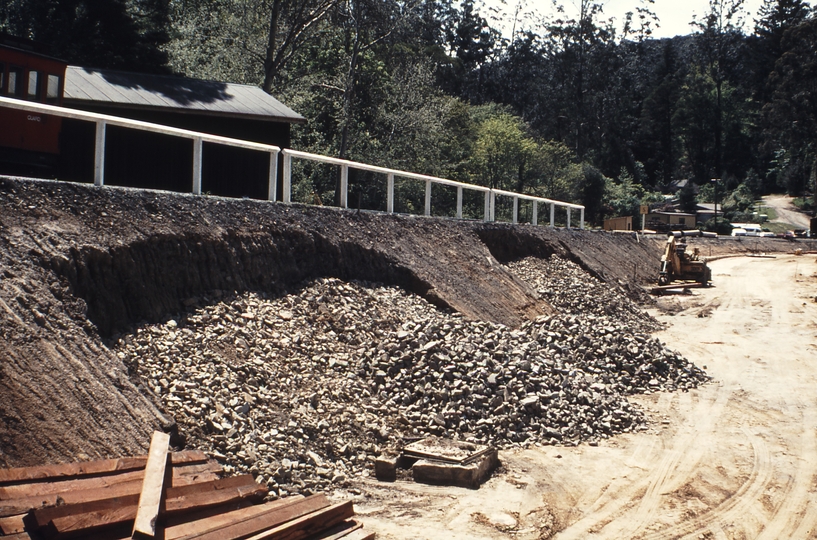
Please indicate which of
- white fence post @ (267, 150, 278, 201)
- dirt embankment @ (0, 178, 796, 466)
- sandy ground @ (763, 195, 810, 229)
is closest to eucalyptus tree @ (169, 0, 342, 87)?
white fence post @ (267, 150, 278, 201)

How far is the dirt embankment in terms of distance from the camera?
6.61m

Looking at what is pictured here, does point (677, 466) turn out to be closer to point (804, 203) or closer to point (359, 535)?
point (359, 535)

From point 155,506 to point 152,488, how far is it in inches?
12.3

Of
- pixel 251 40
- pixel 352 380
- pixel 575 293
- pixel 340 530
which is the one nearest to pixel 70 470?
pixel 340 530

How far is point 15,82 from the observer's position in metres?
13.4

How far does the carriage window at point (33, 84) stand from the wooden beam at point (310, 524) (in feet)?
35.2

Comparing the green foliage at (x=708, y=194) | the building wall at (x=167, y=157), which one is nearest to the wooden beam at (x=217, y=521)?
the building wall at (x=167, y=157)

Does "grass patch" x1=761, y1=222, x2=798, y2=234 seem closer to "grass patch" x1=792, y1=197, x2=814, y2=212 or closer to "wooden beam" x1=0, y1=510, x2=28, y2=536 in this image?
"grass patch" x1=792, y1=197, x2=814, y2=212

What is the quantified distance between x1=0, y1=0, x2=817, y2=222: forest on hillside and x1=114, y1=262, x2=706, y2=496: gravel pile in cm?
1055

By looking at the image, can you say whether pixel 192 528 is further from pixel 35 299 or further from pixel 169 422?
pixel 35 299

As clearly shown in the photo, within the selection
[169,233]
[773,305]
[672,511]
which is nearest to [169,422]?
[169,233]

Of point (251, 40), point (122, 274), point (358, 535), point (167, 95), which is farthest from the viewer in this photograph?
point (251, 40)

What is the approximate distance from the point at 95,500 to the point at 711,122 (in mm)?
95314

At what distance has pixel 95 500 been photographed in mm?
5465
